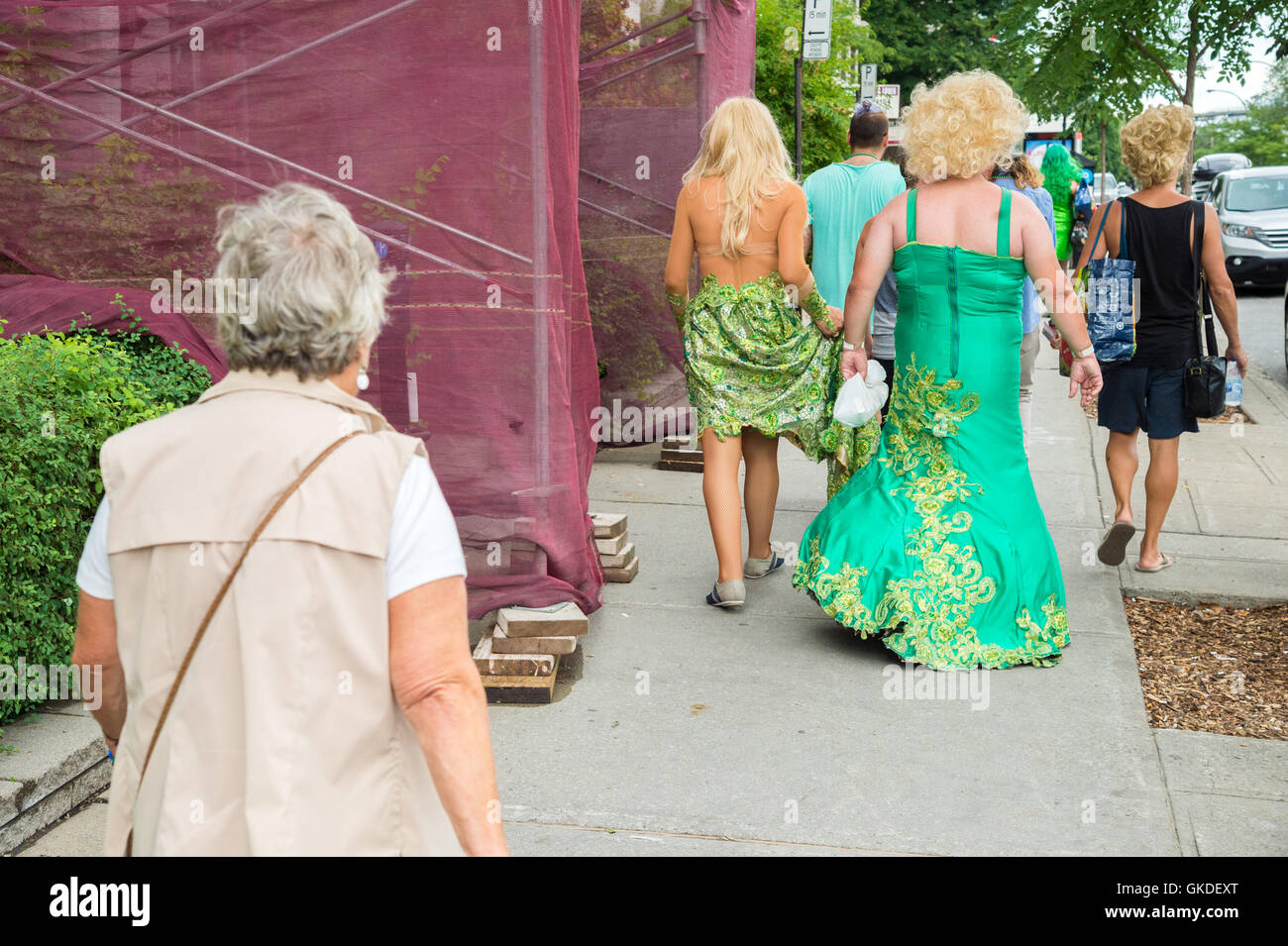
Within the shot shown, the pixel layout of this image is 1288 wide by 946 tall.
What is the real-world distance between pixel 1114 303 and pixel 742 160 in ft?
6.10

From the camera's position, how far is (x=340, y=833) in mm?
1677

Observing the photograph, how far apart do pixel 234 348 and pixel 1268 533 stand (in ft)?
20.6

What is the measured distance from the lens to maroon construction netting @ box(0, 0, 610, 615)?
4434 millimetres

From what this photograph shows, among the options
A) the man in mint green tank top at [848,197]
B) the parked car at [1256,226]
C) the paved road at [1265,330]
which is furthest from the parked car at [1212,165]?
the man in mint green tank top at [848,197]

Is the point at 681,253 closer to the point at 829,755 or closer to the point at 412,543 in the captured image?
the point at 829,755

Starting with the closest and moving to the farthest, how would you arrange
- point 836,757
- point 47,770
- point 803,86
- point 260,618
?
point 260,618 → point 47,770 → point 836,757 → point 803,86

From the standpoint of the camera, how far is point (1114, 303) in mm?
5695

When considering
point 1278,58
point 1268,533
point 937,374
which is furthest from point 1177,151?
point 1278,58

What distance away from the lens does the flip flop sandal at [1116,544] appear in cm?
566

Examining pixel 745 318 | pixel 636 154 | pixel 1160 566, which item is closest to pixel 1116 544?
pixel 1160 566

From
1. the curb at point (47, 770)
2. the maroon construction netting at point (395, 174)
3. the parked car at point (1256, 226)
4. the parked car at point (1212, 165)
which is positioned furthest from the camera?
the parked car at point (1212, 165)

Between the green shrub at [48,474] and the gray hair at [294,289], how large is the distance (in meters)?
2.09

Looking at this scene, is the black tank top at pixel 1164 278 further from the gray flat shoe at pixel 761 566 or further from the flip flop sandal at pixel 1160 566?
the gray flat shoe at pixel 761 566

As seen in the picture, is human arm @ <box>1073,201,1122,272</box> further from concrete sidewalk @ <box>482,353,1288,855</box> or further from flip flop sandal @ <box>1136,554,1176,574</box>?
concrete sidewalk @ <box>482,353,1288,855</box>
